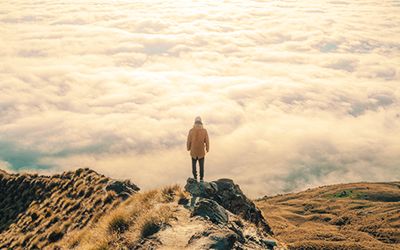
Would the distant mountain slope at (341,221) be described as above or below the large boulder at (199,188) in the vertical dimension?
below

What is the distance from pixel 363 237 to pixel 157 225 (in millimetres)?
37799

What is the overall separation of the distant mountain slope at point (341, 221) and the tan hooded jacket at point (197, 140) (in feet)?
54.8

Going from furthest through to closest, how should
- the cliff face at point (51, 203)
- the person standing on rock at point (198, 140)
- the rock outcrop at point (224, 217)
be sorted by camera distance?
the cliff face at point (51, 203) → the person standing on rock at point (198, 140) → the rock outcrop at point (224, 217)

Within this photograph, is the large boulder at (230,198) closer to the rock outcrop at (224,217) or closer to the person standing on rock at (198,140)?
the rock outcrop at (224,217)

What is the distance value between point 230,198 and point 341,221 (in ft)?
176

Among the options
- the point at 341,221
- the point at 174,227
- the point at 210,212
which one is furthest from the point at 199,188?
the point at 341,221

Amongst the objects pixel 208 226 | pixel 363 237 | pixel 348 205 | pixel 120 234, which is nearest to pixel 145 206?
pixel 120 234

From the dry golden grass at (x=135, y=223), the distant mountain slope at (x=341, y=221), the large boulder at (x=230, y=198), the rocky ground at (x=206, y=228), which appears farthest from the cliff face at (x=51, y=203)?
the distant mountain slope at (x=341, y=221)

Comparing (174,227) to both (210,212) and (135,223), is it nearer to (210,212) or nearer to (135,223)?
(135,223)

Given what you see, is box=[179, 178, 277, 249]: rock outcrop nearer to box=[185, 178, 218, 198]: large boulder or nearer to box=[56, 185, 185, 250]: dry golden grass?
box=[185, 178, 218, 198]: large boulder

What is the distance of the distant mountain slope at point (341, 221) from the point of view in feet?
136

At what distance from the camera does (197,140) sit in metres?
23.0

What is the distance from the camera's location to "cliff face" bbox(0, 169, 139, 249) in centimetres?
2791

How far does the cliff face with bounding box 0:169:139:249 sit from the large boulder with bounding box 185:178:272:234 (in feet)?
22.6
